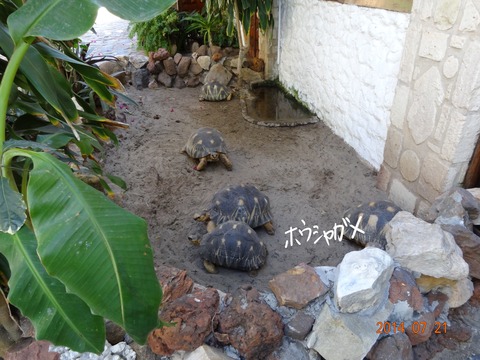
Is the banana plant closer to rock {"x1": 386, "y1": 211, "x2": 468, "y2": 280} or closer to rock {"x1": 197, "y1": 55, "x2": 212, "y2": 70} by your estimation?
rock {"x1": 386, "y1": 211, "x2": 468, "y2": 280}

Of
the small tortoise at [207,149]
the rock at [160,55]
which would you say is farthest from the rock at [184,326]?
the rock at [160,55]

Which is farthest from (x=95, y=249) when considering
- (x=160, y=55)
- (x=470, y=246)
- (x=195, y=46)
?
(x=195, y=46)

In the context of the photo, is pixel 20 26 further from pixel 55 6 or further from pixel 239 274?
pixel 239 274

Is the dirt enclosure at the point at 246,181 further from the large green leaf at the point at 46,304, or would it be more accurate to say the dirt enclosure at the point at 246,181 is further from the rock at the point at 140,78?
the large green leaf at the point at 46,304

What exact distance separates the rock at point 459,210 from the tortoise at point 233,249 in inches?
43.6

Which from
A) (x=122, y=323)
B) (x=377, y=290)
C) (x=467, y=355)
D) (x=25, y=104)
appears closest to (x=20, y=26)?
(x=25, y=104)

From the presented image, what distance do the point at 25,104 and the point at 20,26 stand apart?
601 millimetres

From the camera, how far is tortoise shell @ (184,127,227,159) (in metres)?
3.55

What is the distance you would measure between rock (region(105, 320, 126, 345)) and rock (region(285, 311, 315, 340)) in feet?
2.30

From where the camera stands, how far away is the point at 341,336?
1.48 m

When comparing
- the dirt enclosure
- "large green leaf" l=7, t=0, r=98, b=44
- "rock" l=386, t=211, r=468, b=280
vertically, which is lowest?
the dirt enclosure

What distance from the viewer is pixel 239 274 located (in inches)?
96.0

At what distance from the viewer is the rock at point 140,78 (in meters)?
6.07
